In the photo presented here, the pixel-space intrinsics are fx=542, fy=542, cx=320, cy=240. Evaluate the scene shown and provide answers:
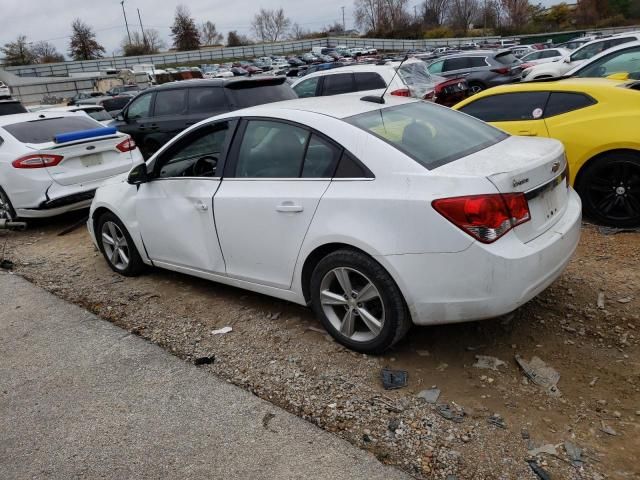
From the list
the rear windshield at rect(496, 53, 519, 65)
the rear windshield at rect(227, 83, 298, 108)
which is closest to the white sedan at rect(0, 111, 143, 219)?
the rear windshield at rect(227, 83, 298, 108)

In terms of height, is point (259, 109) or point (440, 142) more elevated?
point (259, 109)

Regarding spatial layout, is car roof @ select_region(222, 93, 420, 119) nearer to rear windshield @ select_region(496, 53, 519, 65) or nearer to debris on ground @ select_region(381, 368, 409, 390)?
debris on ground @ select_region(381, 368, 409, 390)

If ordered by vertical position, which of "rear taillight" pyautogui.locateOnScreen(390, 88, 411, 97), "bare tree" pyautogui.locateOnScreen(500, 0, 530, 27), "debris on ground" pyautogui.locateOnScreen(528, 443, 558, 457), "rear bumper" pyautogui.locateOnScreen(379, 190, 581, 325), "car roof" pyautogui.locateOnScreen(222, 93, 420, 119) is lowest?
"debris on ground" pyautogui.locateOnScreen(528, 443, 558, 457)

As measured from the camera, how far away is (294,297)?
3.79m

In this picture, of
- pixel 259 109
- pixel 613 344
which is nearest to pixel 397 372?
pixel 613 344

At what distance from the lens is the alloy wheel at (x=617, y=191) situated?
514 cm

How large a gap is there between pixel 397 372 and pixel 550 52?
2442 cm

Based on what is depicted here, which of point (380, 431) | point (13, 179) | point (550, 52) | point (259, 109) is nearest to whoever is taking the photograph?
point (380, 431)

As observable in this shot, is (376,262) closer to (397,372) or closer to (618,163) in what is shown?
→ (397,372)

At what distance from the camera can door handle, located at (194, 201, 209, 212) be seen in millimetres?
4117

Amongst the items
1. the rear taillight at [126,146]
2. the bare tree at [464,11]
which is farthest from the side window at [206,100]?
the bare tree at [464,11]

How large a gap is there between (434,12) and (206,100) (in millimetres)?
97983

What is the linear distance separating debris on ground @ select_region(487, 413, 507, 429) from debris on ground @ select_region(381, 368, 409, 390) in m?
0.54

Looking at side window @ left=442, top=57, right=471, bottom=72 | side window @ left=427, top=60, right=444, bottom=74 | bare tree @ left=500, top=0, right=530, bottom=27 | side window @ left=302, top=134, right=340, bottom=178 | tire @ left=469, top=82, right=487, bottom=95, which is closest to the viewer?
side window @ left=302, top=134, right=340, bottom=178
